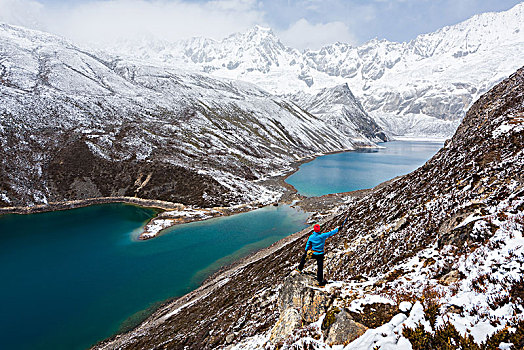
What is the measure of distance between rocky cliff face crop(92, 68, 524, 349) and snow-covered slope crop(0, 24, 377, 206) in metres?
61.8

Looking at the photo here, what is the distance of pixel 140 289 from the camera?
132 ft

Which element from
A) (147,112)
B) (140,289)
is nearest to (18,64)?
(147,112)

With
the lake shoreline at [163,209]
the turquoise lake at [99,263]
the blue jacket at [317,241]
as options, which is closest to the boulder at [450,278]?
the blue jacket at [317,241]

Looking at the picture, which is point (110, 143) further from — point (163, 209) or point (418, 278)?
point (418, 278)

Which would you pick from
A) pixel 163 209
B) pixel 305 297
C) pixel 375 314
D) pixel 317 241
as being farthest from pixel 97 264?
pixel 375 314

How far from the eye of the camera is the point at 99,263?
48125 mm

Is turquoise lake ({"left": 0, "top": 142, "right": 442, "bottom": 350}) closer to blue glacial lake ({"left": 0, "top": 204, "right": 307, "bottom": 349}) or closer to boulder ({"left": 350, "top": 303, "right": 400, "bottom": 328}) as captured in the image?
blue glacial lake ({"left": 0, "top": 204, "right": 307, "bottom": 349})

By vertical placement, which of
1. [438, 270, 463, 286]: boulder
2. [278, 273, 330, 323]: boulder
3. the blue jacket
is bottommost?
[278, 273, 330, 323]: boulder

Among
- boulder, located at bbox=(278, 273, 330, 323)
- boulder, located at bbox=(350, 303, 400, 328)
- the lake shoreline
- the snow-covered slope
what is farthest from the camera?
the snow-covered slope

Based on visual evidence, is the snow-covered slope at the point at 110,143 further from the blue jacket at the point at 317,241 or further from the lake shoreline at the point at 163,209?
the blue jacket at the point at 317,241

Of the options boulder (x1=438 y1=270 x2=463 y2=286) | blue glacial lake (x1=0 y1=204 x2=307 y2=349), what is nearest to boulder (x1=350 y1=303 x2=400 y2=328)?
boulder (x1=438 y1=270 x2=463 y2=286)

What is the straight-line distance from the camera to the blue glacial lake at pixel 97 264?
33375 mm

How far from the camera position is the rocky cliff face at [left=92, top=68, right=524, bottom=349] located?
774 cm

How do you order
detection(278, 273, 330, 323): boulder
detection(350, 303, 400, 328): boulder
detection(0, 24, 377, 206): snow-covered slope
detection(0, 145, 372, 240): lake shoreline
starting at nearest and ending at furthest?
detection(350, 303, 400, 328): boulder
detection(278, 273, 330, 323): boulder
detection(0, 145, 372, 240): lake shoreline
detection(0, 24, 377, 206): snow-covered slope
